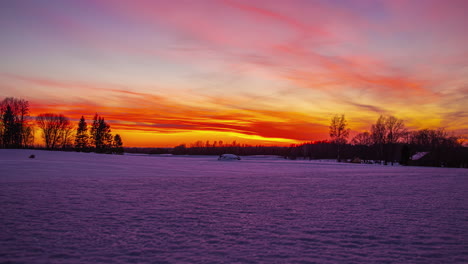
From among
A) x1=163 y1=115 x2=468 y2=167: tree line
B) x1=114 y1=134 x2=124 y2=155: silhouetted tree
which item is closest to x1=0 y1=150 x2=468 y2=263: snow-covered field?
x1=163 y1=115 x2=468 y2=167: tree line

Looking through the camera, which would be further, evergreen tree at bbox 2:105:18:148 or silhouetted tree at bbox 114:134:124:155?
silhouetted tree at bbox 114:134:124:155

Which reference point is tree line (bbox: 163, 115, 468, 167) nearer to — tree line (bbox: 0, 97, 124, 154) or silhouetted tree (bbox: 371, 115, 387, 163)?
silhouetted tree (bbox: 371, 115, 387, 163)

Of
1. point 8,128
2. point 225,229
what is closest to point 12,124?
point 8,128

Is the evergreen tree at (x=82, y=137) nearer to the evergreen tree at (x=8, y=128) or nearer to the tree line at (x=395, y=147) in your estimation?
the evergreen tree at (x=8, y=128)

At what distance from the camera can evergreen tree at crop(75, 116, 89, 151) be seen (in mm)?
86500

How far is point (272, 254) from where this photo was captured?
575cm

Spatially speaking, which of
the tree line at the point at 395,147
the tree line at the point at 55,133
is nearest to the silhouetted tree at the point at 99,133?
the tree line at the point at 55,133

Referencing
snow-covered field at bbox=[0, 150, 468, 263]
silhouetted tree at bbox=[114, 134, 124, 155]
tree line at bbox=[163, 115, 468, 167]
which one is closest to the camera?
snow-covered field at bbox=[0, 150, 468, 263]

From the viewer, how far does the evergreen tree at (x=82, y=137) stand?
86500 millimetres

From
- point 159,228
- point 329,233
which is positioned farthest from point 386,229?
point 159,228

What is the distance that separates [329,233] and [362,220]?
2.05m

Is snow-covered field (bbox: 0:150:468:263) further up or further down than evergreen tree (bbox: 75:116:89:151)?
further down

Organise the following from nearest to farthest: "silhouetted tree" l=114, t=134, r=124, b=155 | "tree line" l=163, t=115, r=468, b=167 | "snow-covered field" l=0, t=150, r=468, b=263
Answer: "snow-covered field" l=0, t=150, r=468, b=263, "tree line" l=163, t=115, r=468, b=167, "silhouetted tree" l=114, t=134, r=124, b=155

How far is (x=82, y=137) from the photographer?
87250 mm
